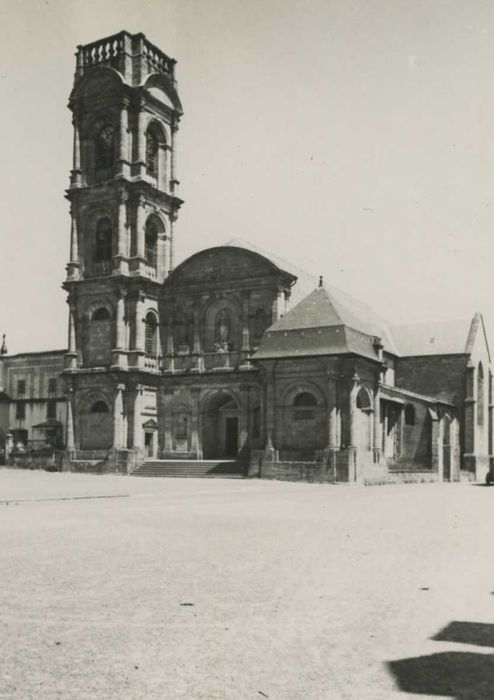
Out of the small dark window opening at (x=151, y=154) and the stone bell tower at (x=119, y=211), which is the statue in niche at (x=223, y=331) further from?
the small dark window opening at (x=151, y=154)

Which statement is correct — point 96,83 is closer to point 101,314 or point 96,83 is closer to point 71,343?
point 101,314

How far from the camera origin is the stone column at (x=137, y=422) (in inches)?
1889

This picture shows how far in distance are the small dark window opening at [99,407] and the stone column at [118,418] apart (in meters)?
1.33

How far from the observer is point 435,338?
60062 mm

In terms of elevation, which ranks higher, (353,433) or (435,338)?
(435,338)

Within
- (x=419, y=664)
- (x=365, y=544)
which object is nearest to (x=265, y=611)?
(x=419, y=664)

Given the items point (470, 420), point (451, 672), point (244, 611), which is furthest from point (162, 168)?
point (451, 672)

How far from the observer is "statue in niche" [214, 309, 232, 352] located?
159ft

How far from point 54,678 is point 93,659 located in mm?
554

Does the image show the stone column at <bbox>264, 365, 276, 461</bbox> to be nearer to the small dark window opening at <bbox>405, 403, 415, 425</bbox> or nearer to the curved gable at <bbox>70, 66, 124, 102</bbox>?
the small dark window opening at <bbox>405, 403, 415, 425</bbox>

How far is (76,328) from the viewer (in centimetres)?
5072

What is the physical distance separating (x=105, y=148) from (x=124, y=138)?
2.72m

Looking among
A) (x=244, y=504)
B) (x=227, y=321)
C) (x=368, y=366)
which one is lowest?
(x=244, y=504)

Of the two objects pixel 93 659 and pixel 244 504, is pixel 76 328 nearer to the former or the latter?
pixel 244 504
